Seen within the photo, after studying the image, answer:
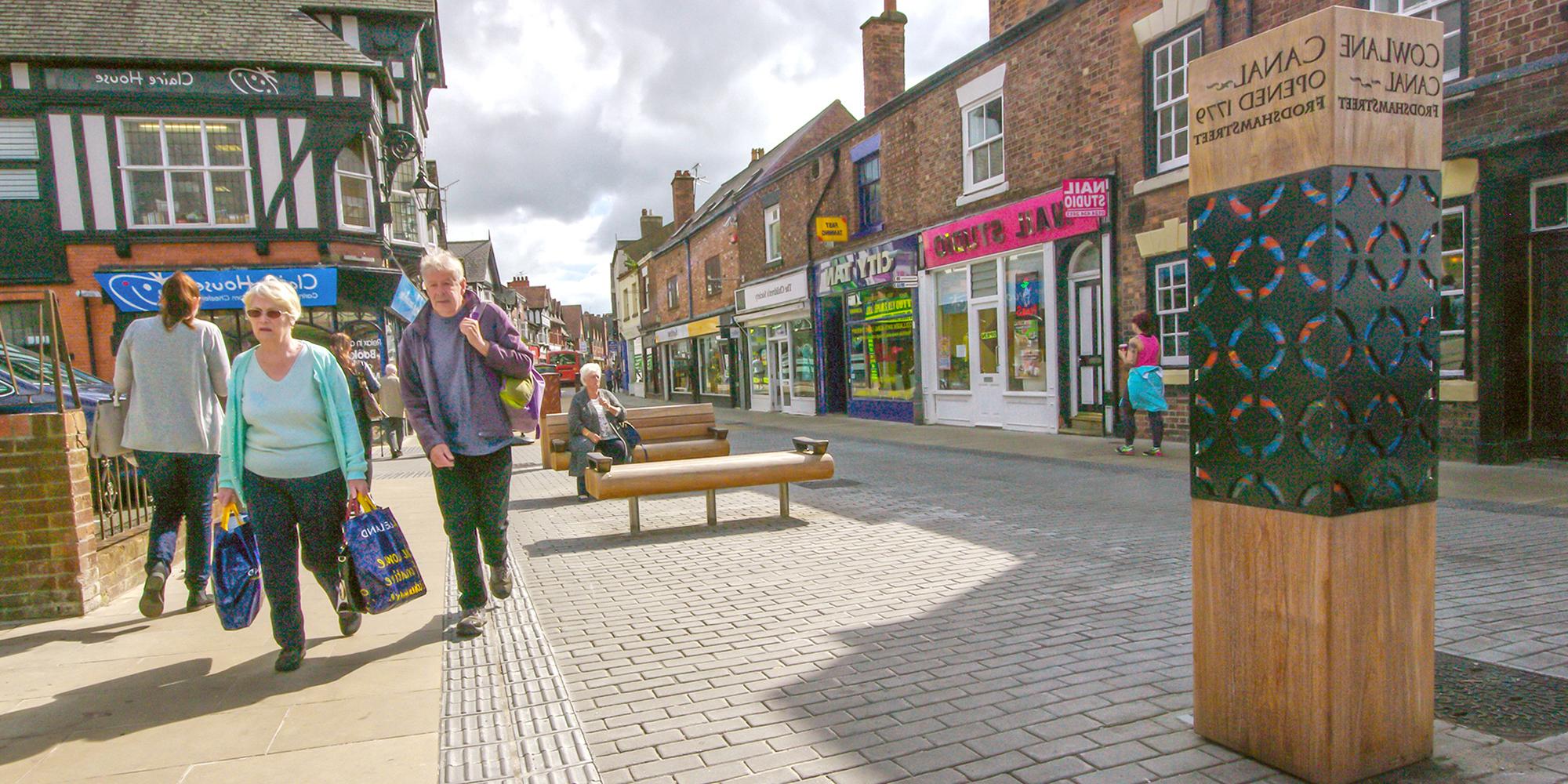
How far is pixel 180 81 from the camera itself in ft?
54.6

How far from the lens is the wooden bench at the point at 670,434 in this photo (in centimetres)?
917

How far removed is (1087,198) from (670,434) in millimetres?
6646

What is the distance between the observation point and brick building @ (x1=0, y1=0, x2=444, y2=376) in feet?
53.7

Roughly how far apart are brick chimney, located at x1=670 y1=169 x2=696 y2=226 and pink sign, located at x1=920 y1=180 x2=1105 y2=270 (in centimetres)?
2551

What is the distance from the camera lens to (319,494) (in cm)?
374

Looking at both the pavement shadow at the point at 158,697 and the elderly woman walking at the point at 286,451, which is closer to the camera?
the pavement shadow at the point at 158,697

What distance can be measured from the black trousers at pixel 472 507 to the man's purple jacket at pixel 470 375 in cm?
15

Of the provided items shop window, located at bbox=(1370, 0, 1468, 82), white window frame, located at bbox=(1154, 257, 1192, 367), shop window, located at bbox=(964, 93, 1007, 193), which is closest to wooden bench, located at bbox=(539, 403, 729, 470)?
white window frame, located at bbox=(1154, 257, 1192, 367)

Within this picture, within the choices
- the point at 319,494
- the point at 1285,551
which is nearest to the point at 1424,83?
the point at 1285,551

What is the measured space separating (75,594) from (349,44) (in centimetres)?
1711

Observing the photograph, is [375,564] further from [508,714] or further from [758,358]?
[758,358]

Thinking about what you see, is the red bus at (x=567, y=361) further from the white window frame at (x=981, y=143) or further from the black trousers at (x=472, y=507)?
the black trousers at (x=472, y=507)

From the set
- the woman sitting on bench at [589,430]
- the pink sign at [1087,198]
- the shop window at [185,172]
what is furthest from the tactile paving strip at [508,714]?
the shop window at [185,172]

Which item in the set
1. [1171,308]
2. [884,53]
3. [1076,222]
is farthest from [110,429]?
[884,53]
